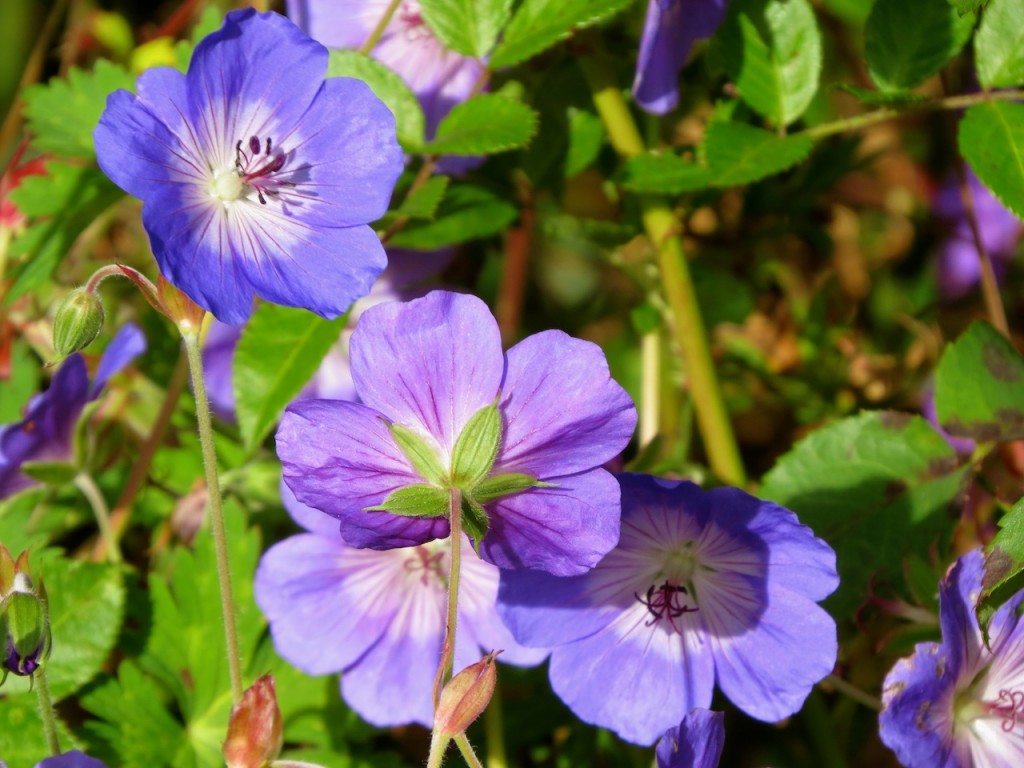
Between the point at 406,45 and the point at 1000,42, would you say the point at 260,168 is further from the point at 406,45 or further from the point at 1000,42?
the point at 1000,42

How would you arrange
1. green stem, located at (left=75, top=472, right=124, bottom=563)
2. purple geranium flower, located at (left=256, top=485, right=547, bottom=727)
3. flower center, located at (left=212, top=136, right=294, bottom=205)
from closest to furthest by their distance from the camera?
flower center, located at (left=212, top=136, right=294, bottom=205), purple geranium flower, located at (left=256, top=485, right=547, bottom=727), green stem, located at (left=75, top=472, right=124, bottom=563)

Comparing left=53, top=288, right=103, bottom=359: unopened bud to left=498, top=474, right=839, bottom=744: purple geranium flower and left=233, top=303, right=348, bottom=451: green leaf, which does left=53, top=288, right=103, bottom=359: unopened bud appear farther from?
left=498, top=474, right=839, bottom=744: purple geranium flower

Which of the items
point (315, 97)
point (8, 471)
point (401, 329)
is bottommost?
point (8, 471)

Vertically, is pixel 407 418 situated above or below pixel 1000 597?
above

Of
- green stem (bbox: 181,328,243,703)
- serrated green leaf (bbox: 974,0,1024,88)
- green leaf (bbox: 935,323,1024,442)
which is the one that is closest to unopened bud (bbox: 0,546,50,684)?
green stem (bbox: 181,328,243,703)

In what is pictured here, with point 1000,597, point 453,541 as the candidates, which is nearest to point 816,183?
point 1000,597

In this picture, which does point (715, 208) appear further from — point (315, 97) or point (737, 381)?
point (315, 97)

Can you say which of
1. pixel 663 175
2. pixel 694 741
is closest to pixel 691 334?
A: pixel 663 175
